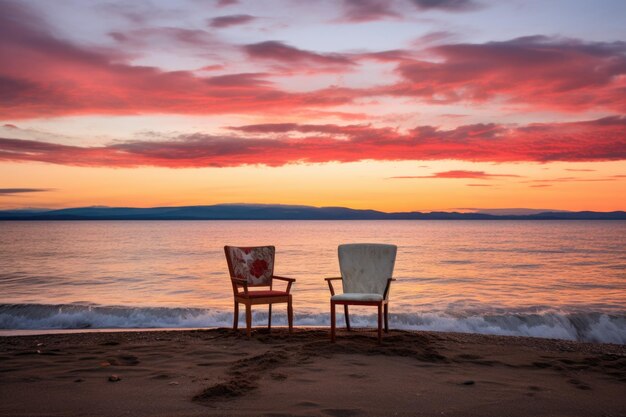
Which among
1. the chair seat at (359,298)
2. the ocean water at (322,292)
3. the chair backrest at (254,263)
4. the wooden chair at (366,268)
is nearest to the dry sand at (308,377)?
the chair seat at (359,298)

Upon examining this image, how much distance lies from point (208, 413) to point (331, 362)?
6.33ft

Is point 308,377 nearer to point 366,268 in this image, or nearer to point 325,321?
point 366,268

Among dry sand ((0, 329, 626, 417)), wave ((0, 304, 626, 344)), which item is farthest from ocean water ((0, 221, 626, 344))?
dry sand ((0, 329, 626, 417))

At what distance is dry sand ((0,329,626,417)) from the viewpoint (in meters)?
4.25

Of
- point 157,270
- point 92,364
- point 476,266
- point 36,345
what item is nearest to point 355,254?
point 92,364

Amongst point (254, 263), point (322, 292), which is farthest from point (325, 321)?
point (322, 292)

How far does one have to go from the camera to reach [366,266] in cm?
777

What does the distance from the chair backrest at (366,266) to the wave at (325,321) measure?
8.51 ft

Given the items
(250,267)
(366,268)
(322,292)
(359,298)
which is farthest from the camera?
(322,292)

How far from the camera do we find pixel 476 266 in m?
24.3

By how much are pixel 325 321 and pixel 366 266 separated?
3247 millimetres

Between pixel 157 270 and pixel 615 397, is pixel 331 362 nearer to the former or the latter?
pixel 615 397

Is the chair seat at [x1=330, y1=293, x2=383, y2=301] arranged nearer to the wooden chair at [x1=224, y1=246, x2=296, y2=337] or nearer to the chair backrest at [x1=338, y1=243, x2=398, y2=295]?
the chair backrest at [x1=338, y1=243, x2=398, y2=295]

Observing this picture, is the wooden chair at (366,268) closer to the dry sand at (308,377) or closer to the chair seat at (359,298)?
the chair seat at (359,298)
